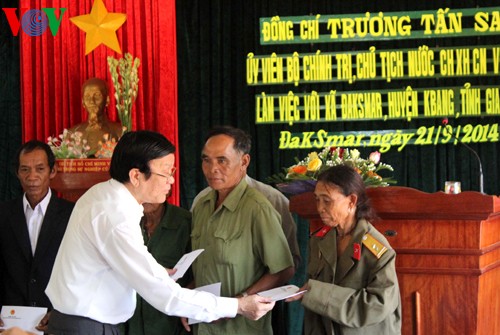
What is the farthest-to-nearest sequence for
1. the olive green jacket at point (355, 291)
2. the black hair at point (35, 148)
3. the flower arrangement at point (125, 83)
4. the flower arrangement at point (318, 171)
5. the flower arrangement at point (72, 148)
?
1. the flower arrangement at point (125, 83)
2. the flower arrangement at point (72, 148)
3. the black hair at point (35, 148)
4. the flower arrangement at point (318, 171)
5. the olive green jacket at point (355, 291)

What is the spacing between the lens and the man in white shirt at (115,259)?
2.51 meters

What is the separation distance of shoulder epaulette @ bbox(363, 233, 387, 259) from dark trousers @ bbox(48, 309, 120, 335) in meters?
1.00

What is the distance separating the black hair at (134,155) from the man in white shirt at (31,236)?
111 centimetres

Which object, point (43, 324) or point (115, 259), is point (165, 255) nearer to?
point (43, 324)

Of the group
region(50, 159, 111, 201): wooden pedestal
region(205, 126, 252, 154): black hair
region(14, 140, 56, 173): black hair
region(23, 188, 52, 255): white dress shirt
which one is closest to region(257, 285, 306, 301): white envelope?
region(205, 126, 252, 154): black hair

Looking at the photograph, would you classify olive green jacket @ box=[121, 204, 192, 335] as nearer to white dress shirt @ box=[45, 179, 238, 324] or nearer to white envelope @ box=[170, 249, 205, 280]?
white envelope @ box=[170, 249, 205, 280]

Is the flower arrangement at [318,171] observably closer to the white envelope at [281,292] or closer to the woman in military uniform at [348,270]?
the woman in military uniform at [348,270]

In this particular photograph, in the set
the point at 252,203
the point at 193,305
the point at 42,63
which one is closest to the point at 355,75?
the point at 42,63

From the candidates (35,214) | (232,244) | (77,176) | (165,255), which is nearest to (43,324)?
(165,255)

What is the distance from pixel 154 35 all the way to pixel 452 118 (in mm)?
2564

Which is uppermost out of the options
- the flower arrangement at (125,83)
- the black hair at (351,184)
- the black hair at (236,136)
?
the flower arrangement at (125,83)

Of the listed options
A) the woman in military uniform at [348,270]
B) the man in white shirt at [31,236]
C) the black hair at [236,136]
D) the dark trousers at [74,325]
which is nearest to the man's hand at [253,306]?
the woman in military uniform at [348,270]

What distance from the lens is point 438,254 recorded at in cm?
321

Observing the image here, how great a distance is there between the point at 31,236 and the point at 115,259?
133cm
